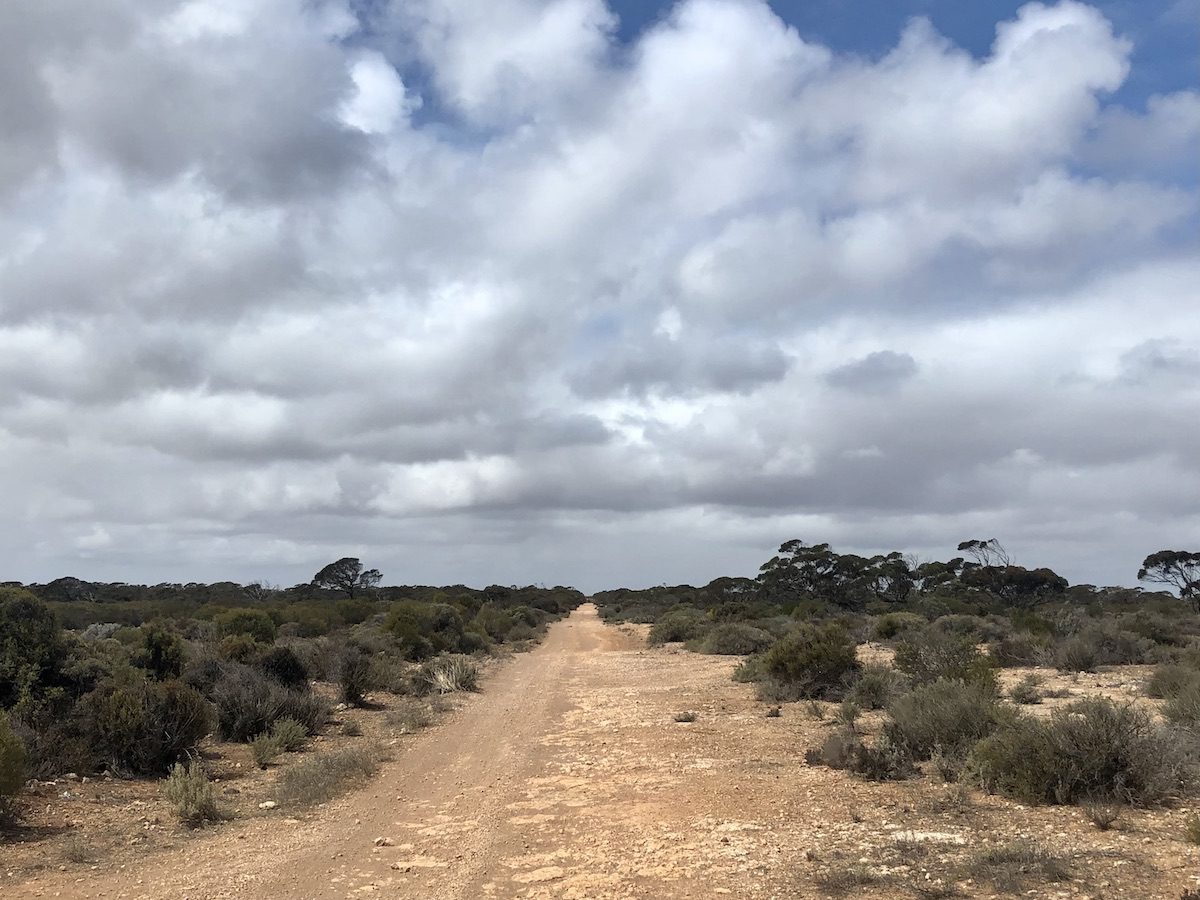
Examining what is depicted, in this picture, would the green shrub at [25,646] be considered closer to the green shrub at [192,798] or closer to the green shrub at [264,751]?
the green shrub at [264,751]

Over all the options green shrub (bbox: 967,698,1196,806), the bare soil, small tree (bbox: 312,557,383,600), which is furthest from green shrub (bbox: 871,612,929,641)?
small tree (bbox: 312,557,383,600)

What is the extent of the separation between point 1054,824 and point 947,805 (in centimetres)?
113

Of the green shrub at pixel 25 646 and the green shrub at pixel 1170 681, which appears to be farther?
the green shrub at pixel 1170 681

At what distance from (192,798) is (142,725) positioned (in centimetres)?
301

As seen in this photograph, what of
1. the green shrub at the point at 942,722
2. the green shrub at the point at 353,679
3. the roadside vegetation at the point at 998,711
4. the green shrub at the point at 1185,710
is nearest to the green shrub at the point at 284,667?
the green shrub at the point at 353,679

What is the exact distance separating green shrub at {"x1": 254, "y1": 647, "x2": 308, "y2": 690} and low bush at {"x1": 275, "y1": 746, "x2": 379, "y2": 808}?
551 centimetres

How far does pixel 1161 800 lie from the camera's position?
30.7 ft

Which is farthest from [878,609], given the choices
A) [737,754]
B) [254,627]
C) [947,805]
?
[947,805]

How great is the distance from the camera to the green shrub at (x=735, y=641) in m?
33.7

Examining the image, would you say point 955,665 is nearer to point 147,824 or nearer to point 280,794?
point 280,794

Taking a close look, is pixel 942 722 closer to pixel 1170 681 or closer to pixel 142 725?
pixel 1170 681

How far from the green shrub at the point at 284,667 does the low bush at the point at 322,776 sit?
18.1 ft

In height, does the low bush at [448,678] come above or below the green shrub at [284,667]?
below

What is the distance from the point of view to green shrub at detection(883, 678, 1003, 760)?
467 inches
